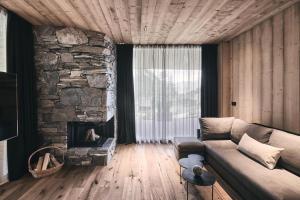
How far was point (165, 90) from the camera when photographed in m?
5.46

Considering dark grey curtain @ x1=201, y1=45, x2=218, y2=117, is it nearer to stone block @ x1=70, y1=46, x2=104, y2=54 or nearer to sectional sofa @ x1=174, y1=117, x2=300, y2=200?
sectional sofa @ x1=174, y1=117, x2=300, y2=200

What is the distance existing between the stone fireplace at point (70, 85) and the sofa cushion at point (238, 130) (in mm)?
2342

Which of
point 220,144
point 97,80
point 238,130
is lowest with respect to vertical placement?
point 220,144

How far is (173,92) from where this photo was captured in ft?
18.0

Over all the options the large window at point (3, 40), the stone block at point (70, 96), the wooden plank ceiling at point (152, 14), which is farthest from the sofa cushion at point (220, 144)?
the large window at point (3, 40)

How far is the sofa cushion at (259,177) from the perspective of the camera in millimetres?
2058

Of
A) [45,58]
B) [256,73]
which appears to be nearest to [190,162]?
[256,73]

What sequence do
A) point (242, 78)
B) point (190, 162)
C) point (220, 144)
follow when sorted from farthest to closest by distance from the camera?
1. point (242, 78)
2. point (220, 144)
3. point (190, 162)

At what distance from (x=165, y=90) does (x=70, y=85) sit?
7.81ft

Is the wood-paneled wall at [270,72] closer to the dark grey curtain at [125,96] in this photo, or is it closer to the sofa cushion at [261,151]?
the sofa cushion at [261,151]

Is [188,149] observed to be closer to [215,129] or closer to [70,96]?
[215,129]

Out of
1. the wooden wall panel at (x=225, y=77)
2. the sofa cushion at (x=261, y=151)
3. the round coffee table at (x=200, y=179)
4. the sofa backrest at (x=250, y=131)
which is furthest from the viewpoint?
the wooden wall panel at (x=225, y=77)

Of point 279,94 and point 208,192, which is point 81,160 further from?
point 279,94

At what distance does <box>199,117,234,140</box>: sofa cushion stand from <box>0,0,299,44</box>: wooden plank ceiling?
1.79 meters
